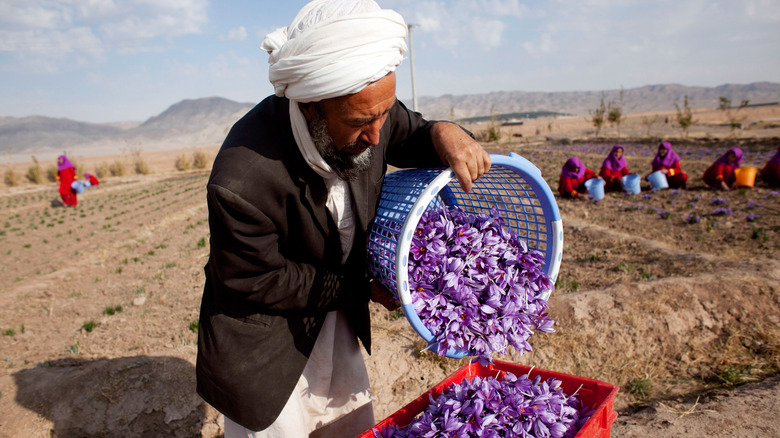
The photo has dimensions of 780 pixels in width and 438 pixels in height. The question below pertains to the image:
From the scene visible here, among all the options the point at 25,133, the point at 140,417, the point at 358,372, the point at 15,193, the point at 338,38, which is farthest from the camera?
the point at 25,133

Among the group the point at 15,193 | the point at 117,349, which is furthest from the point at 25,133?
the point at 117,349

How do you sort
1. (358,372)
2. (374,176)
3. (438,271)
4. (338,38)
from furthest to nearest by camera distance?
(358,372)
(374,176)
(438,271)
(338,38)

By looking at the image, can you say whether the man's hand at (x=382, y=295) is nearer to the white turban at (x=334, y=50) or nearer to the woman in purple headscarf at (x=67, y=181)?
the white turban at (x=334, y=50)

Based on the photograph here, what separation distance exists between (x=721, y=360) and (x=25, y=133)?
208 metres

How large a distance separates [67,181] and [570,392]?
21554 mm

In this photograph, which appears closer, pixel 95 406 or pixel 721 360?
pixel 95 406

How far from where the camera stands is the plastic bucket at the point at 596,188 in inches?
432

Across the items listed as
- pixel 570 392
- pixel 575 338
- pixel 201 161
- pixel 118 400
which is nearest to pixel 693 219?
pixel 575 338

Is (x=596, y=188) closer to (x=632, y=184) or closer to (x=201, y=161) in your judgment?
(x=632, y=184)

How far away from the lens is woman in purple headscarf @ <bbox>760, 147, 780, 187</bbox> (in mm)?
10875

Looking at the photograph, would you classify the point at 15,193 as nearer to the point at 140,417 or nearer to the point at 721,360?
the point at 140,417

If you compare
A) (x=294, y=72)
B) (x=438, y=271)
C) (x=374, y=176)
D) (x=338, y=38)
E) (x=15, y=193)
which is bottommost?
(x=15, y=193)

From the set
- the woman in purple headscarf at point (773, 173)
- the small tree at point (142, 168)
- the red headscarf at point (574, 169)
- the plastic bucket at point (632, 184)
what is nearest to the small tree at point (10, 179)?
the small tree at point (142, 168)

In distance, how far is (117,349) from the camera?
4.90 metres
